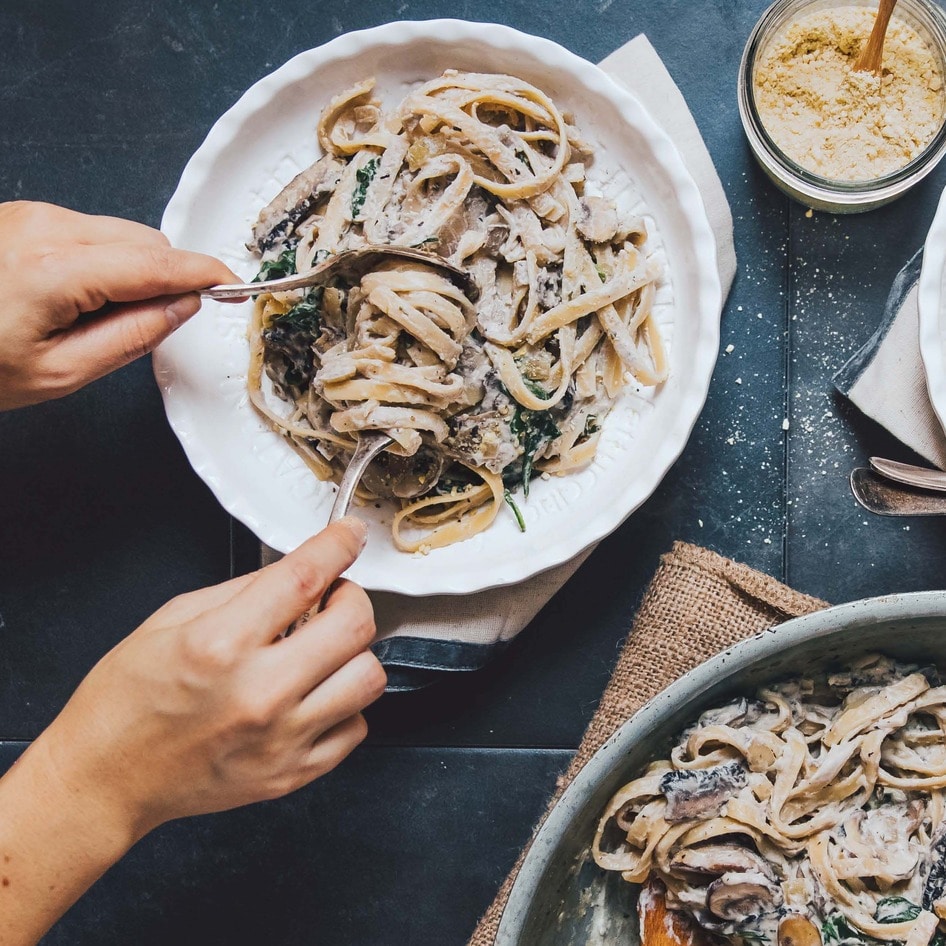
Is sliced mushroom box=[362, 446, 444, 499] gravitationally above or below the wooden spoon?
below

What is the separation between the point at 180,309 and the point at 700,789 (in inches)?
40.0

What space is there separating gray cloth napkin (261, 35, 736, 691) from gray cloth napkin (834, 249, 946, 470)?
0.27 metres

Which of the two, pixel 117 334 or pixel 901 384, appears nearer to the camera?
pixel 117 334

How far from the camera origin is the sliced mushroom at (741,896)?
1.49m

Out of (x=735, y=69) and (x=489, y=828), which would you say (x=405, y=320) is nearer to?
(x=735, y=69)

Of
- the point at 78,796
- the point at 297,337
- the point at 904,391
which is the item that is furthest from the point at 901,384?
the point at 78,796

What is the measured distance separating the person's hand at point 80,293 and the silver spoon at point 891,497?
1035mm

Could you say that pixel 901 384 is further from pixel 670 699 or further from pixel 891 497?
pixel 670 699

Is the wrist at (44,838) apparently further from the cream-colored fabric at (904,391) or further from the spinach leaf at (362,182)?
the cream-colored fabric at (904,391)

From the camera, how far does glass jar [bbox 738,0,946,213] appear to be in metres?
1.59

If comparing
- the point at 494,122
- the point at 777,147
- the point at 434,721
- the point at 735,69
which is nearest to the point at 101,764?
the point at 434,721

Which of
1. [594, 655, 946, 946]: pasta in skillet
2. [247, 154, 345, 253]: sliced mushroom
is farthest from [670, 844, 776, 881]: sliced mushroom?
[247, 154, 345, 253]: sliced mushroom

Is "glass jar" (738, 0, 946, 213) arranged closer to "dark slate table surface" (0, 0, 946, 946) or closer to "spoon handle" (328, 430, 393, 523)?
"dark slate table surface" (0, 0, 946, 946)

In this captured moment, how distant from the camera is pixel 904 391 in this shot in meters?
1.69
